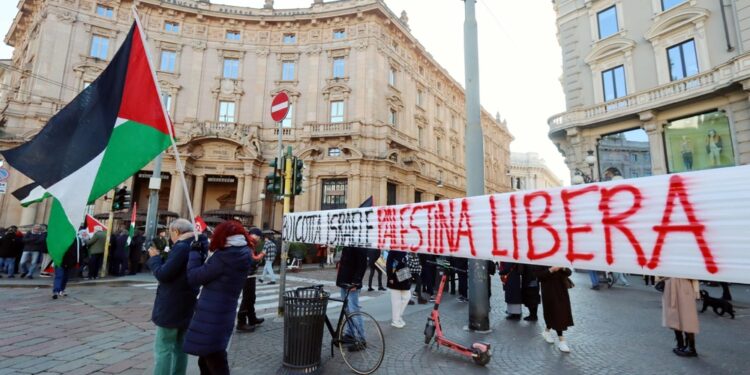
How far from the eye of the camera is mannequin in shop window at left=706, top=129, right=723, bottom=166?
1576 cm

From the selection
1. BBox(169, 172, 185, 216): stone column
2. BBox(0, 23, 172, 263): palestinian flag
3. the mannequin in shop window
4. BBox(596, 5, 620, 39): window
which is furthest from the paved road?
BBox(169, 172, 185, 216): stone column

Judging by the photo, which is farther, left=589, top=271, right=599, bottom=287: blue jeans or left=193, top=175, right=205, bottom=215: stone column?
left=193, top=175, right=205, bottom=215: stone column

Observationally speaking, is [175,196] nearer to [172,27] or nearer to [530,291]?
[172,27]

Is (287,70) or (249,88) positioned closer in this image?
(249,88)

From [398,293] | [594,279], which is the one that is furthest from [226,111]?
[594,279]

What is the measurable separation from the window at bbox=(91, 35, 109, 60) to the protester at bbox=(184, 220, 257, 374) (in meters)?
33.1

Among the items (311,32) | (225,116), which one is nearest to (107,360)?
(225,116)

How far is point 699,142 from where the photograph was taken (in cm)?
1628

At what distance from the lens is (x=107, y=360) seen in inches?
183

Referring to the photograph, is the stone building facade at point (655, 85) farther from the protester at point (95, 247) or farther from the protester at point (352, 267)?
the protester at point (95, 247)

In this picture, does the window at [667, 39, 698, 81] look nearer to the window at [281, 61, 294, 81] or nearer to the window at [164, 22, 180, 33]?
the window at [281, 61, 294, 81]

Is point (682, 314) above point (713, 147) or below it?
below

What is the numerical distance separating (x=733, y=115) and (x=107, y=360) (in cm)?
2187

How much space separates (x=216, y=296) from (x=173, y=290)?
2.13ft
